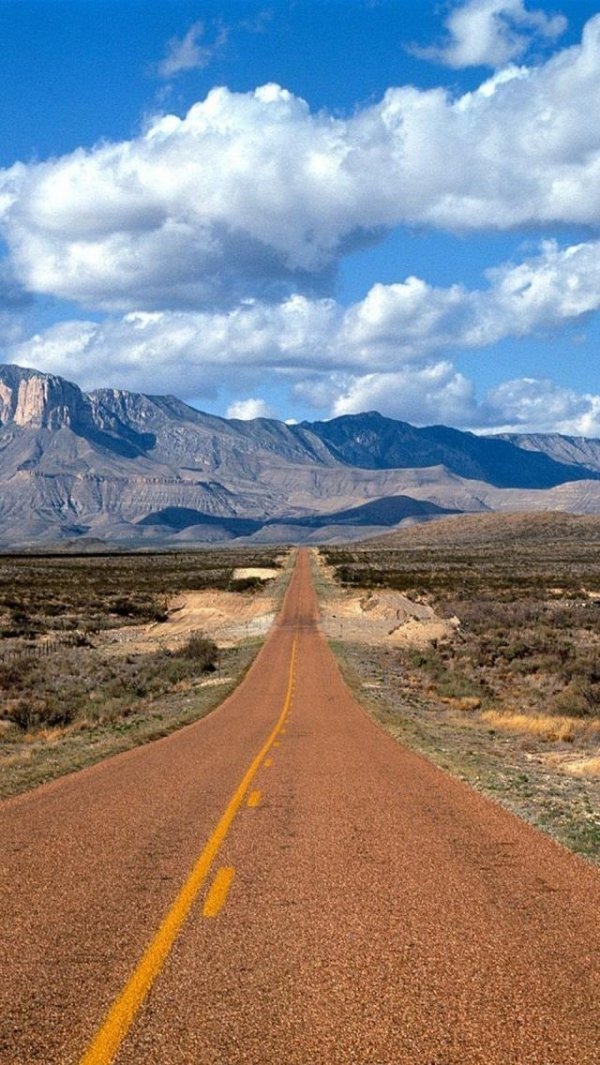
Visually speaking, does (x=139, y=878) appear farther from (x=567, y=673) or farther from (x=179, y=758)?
(x=567, y=673)

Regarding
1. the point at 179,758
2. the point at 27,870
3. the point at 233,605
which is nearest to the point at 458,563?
the point at 233,605

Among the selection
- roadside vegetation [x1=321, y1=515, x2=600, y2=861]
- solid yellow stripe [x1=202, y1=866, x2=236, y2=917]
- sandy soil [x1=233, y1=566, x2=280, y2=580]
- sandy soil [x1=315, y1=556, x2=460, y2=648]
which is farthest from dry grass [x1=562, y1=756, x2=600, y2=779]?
sandy soil [x1=233, y1=566, x2=280, y2=580]

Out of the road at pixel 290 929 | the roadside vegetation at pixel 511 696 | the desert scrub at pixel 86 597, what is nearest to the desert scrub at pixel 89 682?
the roadside vegetation at pixel 511 696

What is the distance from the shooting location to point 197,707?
2464 centimetres

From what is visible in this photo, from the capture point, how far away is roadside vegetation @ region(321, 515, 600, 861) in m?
13.8

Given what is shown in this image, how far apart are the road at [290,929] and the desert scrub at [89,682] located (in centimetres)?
1210

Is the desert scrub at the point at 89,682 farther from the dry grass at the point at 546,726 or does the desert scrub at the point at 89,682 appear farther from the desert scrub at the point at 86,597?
the dry grass at the point at 546,726

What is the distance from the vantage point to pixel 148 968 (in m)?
6.02

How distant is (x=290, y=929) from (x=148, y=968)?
128 centimetres

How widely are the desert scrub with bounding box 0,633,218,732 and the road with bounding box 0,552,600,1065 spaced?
1210 cm

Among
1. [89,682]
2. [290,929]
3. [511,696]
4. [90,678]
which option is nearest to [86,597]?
[90,678]

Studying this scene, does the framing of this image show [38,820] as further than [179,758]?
No

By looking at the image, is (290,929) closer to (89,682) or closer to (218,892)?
(218,892)

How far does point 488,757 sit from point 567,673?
42.1 ft
